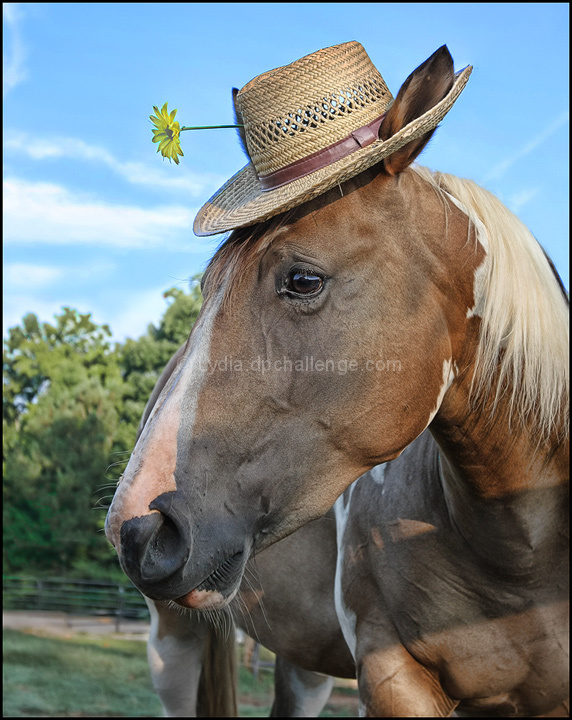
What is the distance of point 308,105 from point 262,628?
7.57ft

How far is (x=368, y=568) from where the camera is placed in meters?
2.23

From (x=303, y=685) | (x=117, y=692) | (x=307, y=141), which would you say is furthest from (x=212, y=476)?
(x=117, y=692)

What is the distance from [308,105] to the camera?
165 cm

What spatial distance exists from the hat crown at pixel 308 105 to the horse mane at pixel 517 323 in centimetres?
28

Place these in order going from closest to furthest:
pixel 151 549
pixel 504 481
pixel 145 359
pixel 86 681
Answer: pixel 151 549 < pixel 504 481 < pixel 86 681 < pixel 145 359

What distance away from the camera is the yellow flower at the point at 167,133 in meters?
1.82

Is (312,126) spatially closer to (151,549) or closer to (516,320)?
(516,320)

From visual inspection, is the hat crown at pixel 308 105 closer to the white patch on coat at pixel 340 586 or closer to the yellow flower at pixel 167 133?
the yellow flower at pixel 167 133

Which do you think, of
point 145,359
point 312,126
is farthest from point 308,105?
point 145,359

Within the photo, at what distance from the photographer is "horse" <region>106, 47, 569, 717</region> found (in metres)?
1.46

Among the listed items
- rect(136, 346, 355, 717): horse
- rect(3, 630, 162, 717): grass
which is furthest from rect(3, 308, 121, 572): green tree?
rect(136, 346, 355, 717): horse

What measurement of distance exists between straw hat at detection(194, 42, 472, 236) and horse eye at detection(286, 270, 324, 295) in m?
0.16

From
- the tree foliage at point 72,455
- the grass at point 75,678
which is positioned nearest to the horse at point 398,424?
the grass at point 75,678

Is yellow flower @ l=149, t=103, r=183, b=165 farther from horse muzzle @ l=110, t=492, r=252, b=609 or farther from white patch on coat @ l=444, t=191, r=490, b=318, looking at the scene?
horse muzzle @ l=110, t=492, r=252, b=609
